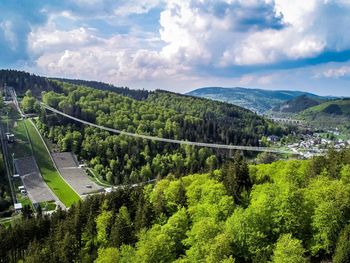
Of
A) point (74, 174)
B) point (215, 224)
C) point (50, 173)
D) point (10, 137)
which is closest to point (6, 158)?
point (50, 173)

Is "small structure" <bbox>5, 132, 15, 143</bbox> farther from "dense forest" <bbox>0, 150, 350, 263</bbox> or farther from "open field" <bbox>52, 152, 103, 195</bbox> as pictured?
"dense forest" <bbox>0, 150, 350, 263</bbox>

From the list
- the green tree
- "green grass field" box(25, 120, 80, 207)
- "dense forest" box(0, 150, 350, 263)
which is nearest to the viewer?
the green tree

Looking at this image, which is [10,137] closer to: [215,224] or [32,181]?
[32,181]

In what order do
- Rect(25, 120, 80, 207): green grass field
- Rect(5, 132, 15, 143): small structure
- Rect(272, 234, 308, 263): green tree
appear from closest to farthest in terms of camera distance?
Rect(272, 234, 308, 263): green tree → Rect(25, 120, 80, 207): green grass field → Rect(5, 132, 15, 143): small structure

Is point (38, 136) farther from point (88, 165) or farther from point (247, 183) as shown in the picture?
point (247, 183)

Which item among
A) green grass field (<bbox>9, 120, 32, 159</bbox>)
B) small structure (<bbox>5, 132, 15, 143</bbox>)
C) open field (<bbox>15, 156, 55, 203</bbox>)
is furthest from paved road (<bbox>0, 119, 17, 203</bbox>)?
open field (<bbox>15, 156, 55, 203</bbox>)

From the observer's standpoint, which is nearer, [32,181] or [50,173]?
[32,181]

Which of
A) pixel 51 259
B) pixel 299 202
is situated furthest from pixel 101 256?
pixel 299 202
